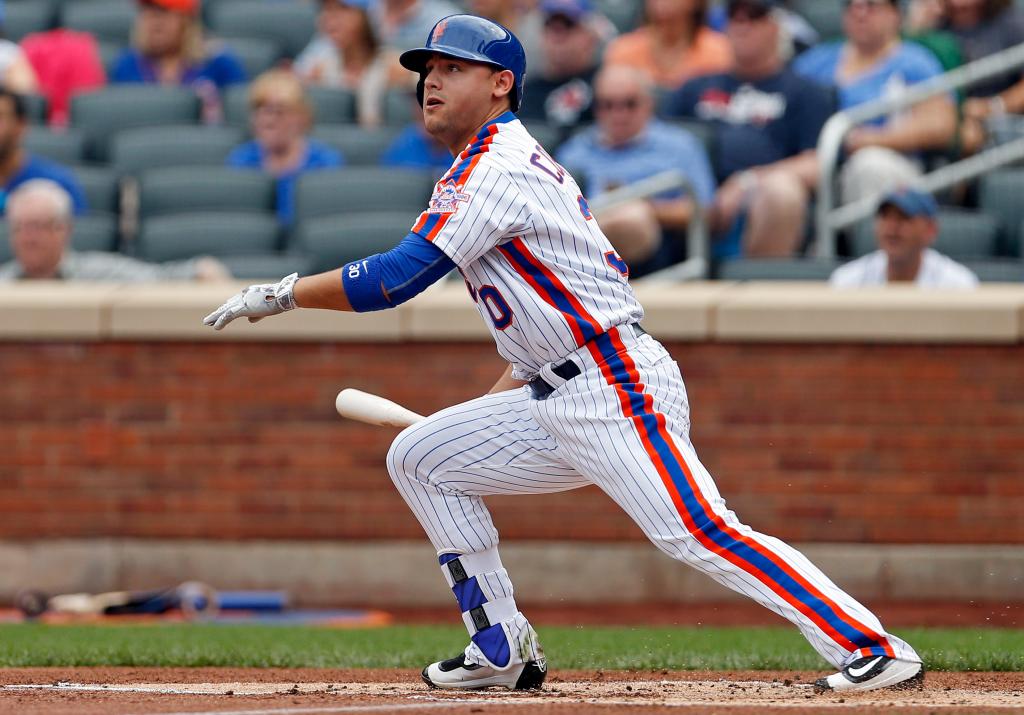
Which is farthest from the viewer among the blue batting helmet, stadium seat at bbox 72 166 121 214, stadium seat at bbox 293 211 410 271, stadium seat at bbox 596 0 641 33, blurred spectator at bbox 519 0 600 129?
stadium seat at bbox 596 0 641 33

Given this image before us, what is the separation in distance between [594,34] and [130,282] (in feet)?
10.9

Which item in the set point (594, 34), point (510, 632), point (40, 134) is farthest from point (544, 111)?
point (510, 632)

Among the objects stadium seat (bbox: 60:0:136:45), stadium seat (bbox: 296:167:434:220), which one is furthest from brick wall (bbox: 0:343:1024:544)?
stadium seat (bbox: 60:0:136:45)

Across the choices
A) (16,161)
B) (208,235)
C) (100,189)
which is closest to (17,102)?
(16,161)

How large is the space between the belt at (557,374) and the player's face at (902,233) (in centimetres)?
371

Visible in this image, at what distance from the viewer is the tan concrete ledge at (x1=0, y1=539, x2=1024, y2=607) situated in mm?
8438

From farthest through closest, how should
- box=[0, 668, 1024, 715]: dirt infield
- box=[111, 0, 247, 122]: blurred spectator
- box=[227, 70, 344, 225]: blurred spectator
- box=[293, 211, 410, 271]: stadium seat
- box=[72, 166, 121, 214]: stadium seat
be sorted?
box=[111, 0, 247, 122]: blurred spectator, box=[72, 166, 121, 214]: stadium seat, box=[227, 70, 344, 225]: blurred spectator, box=[293, 211, 410, 271]: stadium seat, box=[0, 668, 1024, 715]: dirt infield

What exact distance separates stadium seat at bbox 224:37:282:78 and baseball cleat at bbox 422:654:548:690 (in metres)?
7.49

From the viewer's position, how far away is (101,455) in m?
8.88

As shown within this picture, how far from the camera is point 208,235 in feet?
31.4

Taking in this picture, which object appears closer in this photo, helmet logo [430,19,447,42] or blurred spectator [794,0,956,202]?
helmet logo [430,19,447,42]

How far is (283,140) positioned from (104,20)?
11.1 ft

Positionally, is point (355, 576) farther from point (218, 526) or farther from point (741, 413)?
point (741, 413)

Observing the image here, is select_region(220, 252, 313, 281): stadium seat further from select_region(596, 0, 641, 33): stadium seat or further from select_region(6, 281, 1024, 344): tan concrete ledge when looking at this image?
select_region(596, 0, 641, 33): stadium seat
